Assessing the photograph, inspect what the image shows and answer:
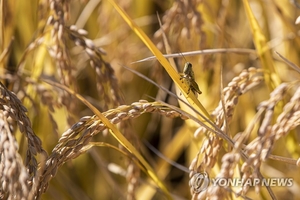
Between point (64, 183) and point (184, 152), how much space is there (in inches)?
41.7

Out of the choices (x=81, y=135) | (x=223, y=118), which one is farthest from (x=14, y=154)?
(x=223, y=118)

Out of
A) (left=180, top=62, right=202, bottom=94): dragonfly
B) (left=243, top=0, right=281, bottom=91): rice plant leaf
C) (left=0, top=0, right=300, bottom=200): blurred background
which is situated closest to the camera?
(left=180, top=62, right=202, bottom=94): dragonfly

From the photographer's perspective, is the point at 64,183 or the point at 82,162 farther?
the point at 82,162

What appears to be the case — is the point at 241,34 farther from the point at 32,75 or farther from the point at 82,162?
the point at 32,75

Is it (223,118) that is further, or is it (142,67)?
(142,67)

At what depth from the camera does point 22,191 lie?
72 centimetres

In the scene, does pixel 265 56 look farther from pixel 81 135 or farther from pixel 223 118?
pixel 81 135

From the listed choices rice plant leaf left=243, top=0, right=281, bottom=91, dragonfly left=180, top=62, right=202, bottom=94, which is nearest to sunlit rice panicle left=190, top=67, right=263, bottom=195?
dragonfly left=180, top=62, right=202, bottom=94

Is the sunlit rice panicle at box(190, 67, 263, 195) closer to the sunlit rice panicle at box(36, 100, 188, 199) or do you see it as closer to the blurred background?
the sunlit rice panicle at box(36, 100, 188, 199)

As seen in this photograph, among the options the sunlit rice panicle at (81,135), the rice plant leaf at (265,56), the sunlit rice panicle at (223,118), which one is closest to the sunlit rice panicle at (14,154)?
the sunlit rice panicle at (81,135)

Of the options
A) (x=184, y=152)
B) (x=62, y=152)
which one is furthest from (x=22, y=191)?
(x=184, y=152)

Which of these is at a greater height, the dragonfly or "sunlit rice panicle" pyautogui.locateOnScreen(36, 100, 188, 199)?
the dragonfly

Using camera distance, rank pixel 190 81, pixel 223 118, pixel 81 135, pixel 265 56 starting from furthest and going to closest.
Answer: pixel 265 56
pixel 190 81
pixel 223 118
pixel 81 135

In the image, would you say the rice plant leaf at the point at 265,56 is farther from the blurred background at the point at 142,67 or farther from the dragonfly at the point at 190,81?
the dragonfly at the point at 190,81
